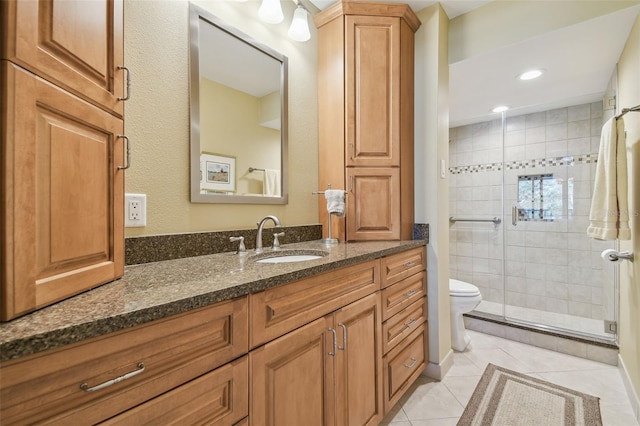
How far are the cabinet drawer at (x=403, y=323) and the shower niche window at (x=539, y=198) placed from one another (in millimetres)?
1875

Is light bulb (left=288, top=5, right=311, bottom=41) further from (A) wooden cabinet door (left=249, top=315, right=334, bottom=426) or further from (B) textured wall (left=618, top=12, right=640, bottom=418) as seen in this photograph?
(B) textured wall (left=618, top=12, right=640, bottom=418)

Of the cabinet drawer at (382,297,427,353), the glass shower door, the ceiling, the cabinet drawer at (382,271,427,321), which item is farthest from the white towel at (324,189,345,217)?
the glass shower door

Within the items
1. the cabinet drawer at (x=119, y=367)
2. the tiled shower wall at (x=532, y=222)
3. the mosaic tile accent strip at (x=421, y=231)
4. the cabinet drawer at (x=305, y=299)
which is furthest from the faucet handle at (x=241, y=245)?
the tiled shower wall at (x=532, y=222)

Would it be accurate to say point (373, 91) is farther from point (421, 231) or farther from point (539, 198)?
point (539, 198)

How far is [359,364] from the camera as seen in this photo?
130 cm

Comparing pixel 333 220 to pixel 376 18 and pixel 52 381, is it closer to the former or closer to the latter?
pixel 376 18

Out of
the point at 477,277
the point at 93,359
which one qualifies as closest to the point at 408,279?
the point at 93,359

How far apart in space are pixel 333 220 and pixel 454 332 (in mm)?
1345

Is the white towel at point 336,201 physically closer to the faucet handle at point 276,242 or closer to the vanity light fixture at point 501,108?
the faucet handle at point 276,242

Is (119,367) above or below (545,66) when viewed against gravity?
below

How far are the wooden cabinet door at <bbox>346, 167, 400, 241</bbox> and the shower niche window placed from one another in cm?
193

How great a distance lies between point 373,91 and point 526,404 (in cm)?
204

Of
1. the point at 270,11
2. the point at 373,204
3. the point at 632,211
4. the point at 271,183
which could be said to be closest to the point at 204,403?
the point at 271,183

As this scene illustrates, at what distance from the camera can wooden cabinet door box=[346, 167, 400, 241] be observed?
192 cm
